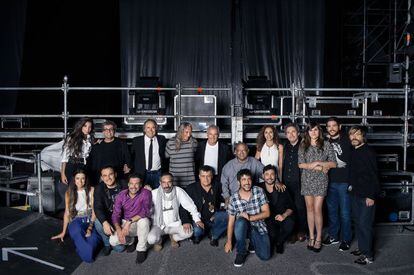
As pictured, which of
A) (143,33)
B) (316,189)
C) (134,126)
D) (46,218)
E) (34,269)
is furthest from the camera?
(143,33)

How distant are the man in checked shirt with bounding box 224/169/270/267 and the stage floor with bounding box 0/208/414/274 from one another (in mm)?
172

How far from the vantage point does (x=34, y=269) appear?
13.0 ft

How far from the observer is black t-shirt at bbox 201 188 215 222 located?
5086 millimetres

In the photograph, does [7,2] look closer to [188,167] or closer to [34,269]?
[188,167]

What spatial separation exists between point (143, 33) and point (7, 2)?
354 cm

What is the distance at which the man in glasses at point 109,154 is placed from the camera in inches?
201

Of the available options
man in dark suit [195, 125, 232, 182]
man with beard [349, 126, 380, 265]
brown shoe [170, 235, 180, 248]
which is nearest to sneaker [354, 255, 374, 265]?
man with beard [349, 126, 380, 265]

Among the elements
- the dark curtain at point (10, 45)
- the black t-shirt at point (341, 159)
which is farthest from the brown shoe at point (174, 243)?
the dark curtain at point (10, 45)

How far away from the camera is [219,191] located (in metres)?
5.22

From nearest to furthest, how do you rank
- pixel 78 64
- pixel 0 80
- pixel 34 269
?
pixel 34 269
pixel 0 80
pixel 78 64

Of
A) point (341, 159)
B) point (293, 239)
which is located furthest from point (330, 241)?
point (341, 159)

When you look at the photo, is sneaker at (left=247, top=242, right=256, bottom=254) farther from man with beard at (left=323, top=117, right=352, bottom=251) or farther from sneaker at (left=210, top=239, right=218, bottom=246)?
man with beard at (left=323, top=117, right=352, bottom=251)

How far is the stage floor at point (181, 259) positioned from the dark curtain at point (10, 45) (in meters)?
3.53

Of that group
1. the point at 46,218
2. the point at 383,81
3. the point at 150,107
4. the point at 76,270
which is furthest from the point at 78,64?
the point at 383,81
